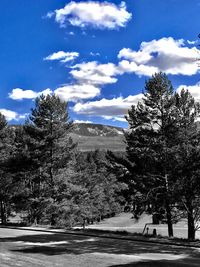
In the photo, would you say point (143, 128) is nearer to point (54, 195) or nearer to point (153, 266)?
point (54, 195)

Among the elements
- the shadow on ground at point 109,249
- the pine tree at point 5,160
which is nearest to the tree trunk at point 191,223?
the shadow on ground at point 109,249

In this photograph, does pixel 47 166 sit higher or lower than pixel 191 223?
higher

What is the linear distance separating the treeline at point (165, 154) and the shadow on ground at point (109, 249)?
185 inches

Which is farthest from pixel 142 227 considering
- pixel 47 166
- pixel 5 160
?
pixel 5 160

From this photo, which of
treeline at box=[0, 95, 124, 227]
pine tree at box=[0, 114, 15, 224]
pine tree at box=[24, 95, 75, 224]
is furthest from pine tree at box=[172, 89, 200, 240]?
pine tree at box=[0, 114, 15, 224]

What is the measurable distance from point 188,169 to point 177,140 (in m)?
2.60

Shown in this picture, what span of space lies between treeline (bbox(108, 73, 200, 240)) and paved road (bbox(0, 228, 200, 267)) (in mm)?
4697

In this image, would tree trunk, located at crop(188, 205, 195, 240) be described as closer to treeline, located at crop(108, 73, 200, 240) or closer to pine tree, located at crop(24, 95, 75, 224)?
treeline, located at crop(108, 73, 200, 240)

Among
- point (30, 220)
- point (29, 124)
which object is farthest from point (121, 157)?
point (30, 220)

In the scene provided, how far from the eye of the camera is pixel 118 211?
102m

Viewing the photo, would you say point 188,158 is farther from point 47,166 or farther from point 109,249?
point 47,166

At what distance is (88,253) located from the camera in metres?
18.3

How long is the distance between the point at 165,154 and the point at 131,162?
5.85 metres

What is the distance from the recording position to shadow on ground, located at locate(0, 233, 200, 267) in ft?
52.9
